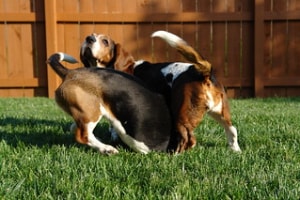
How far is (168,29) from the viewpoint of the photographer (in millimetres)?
8453

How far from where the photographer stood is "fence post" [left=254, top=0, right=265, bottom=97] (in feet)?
27.0

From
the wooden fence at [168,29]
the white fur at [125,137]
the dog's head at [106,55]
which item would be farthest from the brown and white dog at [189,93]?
the wooden fence at [168,29]

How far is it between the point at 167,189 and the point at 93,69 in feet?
4.97

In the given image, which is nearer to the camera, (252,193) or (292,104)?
(252,193)

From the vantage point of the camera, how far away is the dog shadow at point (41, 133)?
394cm

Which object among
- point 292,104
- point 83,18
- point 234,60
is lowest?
point 292,104

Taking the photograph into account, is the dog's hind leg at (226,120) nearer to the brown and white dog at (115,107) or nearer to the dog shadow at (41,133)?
the brown and white dog at (115,107)

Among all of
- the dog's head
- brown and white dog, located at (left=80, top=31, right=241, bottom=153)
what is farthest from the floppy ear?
brown and white dog, located at (left=80, top=31, right=241, bottom=153)

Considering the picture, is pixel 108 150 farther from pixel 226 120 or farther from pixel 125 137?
pixel 226 120

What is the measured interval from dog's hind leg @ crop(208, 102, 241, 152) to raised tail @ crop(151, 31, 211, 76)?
0.32 m

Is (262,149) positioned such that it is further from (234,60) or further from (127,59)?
(234,60)

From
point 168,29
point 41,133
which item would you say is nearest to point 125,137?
point 41,133

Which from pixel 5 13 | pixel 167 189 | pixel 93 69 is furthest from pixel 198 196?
pixel 5 13

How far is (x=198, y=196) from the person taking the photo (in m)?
2.35
